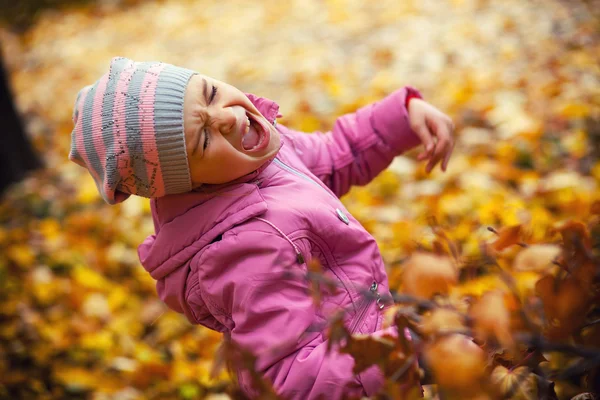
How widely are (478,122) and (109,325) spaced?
75.5 inches

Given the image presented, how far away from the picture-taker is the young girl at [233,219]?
1025mm

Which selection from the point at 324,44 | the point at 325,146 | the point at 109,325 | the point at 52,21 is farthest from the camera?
the point at 52,21

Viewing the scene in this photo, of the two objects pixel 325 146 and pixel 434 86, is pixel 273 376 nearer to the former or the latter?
pixel 325 146

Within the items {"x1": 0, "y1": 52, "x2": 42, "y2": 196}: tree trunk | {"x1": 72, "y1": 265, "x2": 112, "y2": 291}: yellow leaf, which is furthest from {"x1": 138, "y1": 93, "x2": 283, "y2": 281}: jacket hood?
{"x1": 0, "y1": 52, "x2": 42, "y2": 196}: tree trunk

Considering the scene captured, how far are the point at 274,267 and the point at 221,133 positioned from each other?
273 millimetres

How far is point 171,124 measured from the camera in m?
1.02

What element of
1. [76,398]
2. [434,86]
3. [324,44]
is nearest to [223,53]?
[324,44]

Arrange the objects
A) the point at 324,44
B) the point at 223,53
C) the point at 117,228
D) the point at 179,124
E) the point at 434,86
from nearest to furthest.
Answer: the point at 179,124
the point at 117,228
the point at 434,86
the point at 324,44
the point at 223,53

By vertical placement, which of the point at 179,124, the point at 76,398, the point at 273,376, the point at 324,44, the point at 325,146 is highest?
the point at 179,124

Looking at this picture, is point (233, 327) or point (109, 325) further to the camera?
point (109, 325)

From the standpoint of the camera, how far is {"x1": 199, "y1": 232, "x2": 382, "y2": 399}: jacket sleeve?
1.00 metres

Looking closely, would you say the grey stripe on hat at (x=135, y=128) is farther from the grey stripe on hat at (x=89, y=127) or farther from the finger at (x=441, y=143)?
the finger at (x=441, y=143)

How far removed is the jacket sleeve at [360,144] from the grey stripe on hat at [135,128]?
438mm

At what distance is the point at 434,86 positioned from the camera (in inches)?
123
